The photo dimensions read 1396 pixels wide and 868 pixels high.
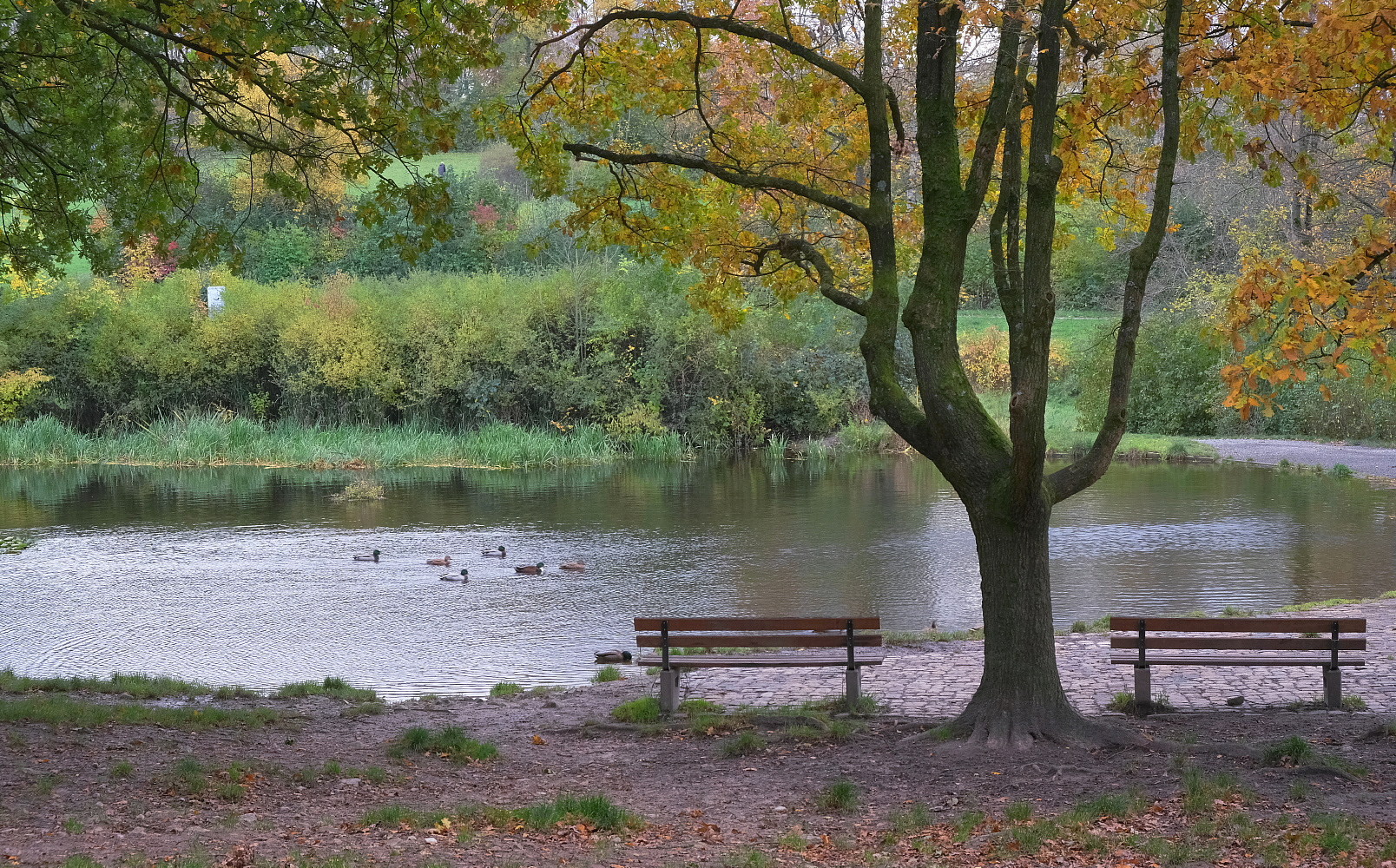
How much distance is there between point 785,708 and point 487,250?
39707 mm

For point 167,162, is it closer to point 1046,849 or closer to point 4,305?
point 1046,849

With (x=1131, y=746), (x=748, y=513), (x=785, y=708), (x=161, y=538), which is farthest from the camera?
(x=748, y=513)

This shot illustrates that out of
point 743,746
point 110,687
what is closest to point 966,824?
point 743,746

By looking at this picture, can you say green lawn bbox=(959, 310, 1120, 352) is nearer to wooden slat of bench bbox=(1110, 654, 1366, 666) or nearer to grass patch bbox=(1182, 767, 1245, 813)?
wooden slat of bench bbox=(1110, 654, 1366, 666)

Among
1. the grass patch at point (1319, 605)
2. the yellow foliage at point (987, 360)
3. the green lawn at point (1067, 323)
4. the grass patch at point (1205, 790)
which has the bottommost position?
Result: the grass patch at point (1319, 605)

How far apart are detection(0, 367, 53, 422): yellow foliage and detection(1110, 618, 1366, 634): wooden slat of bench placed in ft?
118

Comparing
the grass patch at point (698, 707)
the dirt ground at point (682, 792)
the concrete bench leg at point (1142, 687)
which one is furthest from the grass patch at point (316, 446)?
the concrete bench leg at point (1142, 687)

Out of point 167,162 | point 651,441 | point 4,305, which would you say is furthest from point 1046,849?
point 4,305

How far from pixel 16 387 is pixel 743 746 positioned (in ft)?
117

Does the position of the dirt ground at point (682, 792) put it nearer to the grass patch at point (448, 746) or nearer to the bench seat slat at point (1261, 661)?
the grass patch at point (448, 746)

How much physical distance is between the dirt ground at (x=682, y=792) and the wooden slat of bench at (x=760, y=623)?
0.71 metres

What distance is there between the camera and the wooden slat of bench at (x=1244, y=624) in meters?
7.87

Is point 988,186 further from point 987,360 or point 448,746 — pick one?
point 987,360

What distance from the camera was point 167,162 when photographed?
29.8 ft
